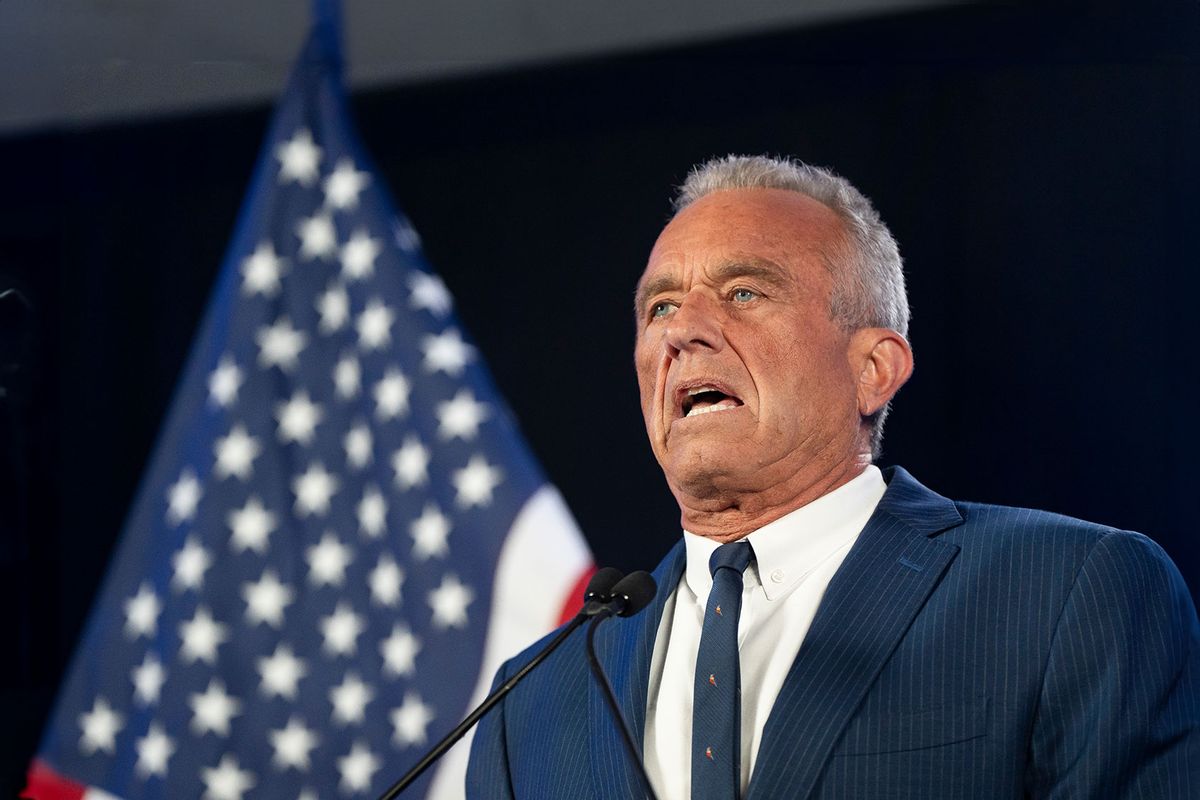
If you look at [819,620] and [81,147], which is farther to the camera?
[81,147]

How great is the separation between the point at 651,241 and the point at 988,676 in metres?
1.41

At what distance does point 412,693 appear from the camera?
8.16 feet

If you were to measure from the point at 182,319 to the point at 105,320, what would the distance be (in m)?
0.15

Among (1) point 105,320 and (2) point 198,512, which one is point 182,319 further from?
(2) point 198,512

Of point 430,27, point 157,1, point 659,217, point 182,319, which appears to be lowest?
point 659,217

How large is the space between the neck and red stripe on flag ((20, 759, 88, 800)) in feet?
5.13

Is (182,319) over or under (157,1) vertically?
under

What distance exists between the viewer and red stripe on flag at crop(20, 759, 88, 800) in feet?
8.25

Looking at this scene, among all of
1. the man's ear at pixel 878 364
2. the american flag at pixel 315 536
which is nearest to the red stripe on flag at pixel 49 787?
the american flag at pixel 315 536

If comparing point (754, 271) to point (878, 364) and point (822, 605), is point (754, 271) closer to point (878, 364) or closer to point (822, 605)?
point (878, 364)

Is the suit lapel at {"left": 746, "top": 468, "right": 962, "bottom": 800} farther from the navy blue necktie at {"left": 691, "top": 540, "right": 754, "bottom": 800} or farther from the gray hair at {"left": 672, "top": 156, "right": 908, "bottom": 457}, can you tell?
the gray hair at {"left": 672, "top": 156, "right": 908, "bottom": 457}

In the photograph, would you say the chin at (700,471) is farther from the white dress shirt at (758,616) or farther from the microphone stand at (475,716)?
the microphone stand at (475,716)

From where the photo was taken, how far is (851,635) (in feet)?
4.86

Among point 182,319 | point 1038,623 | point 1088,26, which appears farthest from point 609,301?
point 1038,623
